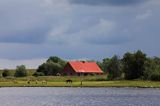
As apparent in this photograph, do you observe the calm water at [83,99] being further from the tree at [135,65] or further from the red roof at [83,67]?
the red roof at [83,67]

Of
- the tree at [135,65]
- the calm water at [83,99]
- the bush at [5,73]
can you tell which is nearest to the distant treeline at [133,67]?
the tree at [135,65]

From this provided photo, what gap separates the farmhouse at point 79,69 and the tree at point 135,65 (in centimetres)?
4624

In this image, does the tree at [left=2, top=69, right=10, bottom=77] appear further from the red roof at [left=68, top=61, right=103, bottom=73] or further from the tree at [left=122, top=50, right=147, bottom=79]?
the tree at [left=122, top=50, right=147, bottom=79]

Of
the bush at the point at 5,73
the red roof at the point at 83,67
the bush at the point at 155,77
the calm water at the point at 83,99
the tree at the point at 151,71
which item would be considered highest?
the red roof at the point at 83,67

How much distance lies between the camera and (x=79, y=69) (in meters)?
186

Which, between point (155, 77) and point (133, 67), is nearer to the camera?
point (155, 77)

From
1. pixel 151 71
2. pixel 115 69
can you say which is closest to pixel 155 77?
pixel 151 71

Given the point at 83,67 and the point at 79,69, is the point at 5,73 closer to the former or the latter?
the point at 79,69

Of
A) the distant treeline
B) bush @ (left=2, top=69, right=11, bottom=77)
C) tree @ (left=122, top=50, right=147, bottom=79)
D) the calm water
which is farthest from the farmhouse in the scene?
the calm water

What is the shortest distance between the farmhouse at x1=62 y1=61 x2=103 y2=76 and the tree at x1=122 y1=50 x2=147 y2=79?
152 feet

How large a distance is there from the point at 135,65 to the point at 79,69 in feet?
166

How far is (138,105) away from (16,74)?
419 ft

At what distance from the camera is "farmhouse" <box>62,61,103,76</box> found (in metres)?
185

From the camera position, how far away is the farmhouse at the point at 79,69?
607 ft
